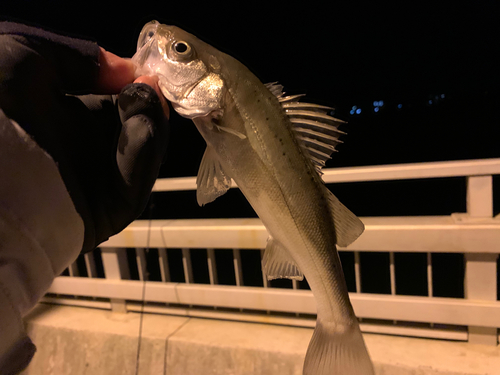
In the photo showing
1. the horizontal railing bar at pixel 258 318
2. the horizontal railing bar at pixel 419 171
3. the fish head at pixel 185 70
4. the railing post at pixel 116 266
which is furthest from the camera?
the railing post at pixel 116 266

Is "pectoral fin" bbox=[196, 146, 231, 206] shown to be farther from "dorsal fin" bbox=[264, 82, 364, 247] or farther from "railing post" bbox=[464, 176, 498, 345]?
"railing post" bbox=[464, 176, 498, 345]

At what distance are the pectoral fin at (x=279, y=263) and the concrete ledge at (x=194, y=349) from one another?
1177mm

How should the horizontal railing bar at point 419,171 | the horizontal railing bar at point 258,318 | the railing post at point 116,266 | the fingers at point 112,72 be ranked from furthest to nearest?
the railing post at point 116,266, the horizontal railing bar at point 258,318, the horizontal railing bar at point 419,171, the fingers at point 112,72

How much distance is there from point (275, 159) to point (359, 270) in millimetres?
1445

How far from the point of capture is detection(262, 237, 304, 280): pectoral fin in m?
1.11

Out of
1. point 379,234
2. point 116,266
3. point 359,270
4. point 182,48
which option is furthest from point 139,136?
point 116,266

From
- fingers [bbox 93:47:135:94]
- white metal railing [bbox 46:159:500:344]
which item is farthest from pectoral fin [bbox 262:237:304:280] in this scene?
white metal railing [bbox 46:159:500:344]

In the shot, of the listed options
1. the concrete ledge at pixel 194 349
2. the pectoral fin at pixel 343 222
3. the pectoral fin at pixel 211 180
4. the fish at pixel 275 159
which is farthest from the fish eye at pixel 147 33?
the concrete ledge at pixel 194 349

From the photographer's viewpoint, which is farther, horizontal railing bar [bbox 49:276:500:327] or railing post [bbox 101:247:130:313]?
railing post [bbox 101:247:130:313]

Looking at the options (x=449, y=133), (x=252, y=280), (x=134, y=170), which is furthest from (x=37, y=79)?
(x=449, y=133)

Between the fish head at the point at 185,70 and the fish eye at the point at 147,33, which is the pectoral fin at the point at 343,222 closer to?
the fish head at the point at 185,70

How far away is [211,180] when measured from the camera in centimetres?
107

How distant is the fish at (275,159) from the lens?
995 mm

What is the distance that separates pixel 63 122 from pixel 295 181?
75cm
